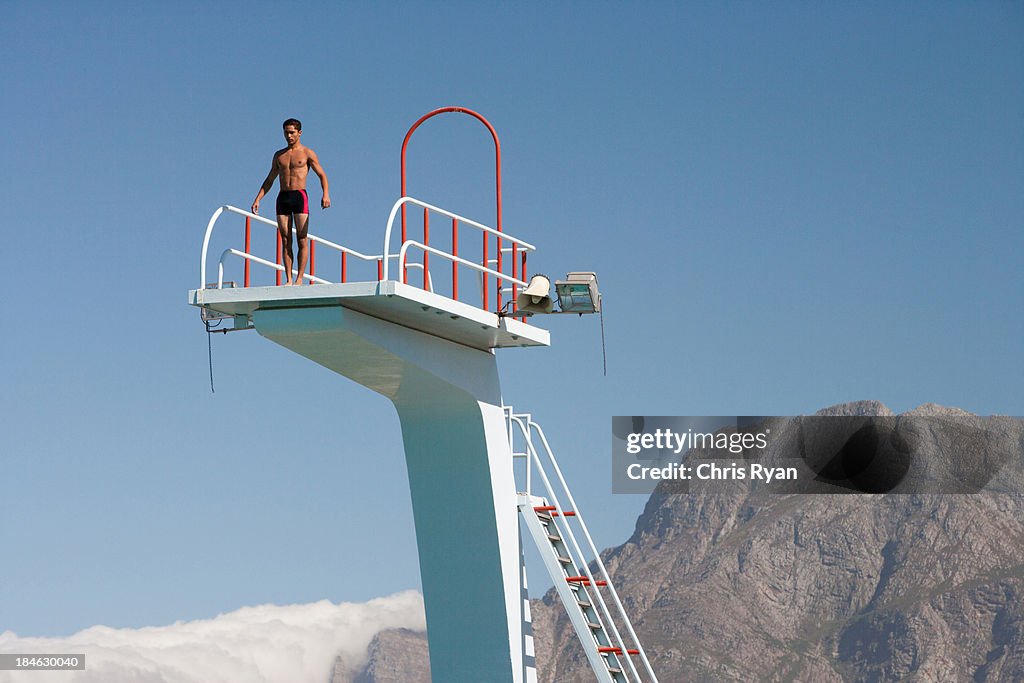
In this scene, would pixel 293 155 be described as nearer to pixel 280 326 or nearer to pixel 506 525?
pixel 280 326

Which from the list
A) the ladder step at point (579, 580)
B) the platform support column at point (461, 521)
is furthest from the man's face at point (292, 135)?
the ladder step at point (579, 580)

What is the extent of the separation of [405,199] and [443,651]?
6150 millimetres

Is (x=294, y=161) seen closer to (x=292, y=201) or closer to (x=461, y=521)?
(x=292, y=201)

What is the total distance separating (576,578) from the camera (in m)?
23.4

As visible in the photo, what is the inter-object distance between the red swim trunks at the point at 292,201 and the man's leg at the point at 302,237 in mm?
78

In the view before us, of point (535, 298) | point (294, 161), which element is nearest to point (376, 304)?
point (294, 161)

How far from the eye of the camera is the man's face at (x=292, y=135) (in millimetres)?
20609

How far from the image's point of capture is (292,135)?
67.7ft

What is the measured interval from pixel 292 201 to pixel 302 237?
18.2 inches

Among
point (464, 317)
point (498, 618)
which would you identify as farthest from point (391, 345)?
point (498, 618)

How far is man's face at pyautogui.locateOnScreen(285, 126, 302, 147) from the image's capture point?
67.6ft

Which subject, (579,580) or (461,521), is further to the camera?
→ (579,580)

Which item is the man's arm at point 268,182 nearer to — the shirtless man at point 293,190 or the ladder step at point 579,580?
the shirtless man at point 293,190

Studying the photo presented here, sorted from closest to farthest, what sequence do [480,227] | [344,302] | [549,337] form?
[344,302]
[480,227]
[549,337]
